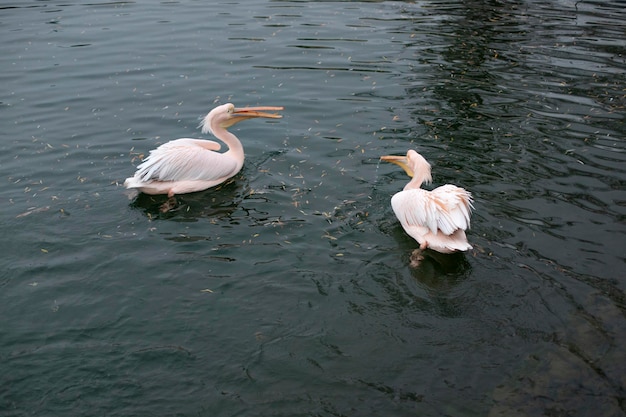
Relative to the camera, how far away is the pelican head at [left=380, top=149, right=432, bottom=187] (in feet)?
26.6

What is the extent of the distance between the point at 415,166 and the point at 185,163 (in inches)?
105

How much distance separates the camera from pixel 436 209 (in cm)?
728

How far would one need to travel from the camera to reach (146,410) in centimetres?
527

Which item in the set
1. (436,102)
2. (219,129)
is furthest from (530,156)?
(219,129)

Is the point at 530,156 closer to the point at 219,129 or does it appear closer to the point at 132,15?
the point at 219,129

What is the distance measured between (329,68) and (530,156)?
4662 millimetres

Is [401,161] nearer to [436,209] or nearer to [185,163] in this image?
[436,209]

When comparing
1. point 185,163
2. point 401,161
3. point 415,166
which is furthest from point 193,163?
point 415,166

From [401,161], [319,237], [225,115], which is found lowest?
[319,237]

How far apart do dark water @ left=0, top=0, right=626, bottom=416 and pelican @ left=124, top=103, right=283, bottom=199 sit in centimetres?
21

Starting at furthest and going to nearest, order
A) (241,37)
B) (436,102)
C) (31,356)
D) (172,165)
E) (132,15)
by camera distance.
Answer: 1. (132,15)
2. (241,37)
3. (436,102)
4. (172,165)
5. (31,356)

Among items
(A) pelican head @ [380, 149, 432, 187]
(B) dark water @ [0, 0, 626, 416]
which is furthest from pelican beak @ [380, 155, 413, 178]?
(B) dark water @ [0, 0, 626, 416]

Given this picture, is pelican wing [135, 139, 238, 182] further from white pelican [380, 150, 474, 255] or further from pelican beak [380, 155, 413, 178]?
white pelican [380, 150, 474, 255]

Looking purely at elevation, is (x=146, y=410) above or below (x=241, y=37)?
below
